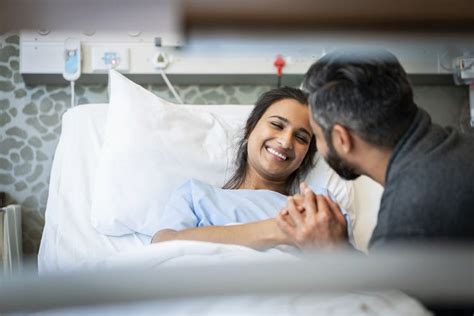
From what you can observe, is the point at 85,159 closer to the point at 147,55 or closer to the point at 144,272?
the point at 147,55

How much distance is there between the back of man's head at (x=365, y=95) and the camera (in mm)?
773

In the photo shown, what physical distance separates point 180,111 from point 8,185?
652 millimetres

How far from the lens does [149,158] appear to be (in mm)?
1431

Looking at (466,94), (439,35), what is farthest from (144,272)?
(466,94)

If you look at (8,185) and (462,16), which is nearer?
(462,16)

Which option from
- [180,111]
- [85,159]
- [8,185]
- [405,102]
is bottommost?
[8,185]

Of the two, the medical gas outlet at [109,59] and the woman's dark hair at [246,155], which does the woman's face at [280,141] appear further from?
the medical gas outlet at [109,59]

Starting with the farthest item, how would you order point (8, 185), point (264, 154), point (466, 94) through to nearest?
1. point (466, 94)
2. point (8, 185)
3. point (264, 154)

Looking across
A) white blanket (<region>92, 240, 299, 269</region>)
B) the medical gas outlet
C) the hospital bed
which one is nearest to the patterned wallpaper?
the medical gas outlet

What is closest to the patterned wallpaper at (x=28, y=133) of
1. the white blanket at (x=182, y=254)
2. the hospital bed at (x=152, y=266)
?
the hospital bed at (x=152, y=266)

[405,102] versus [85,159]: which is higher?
[405,102]

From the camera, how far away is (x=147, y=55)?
179 cm

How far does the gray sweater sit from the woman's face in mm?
525

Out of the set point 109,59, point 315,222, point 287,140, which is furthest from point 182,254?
point 109,59
